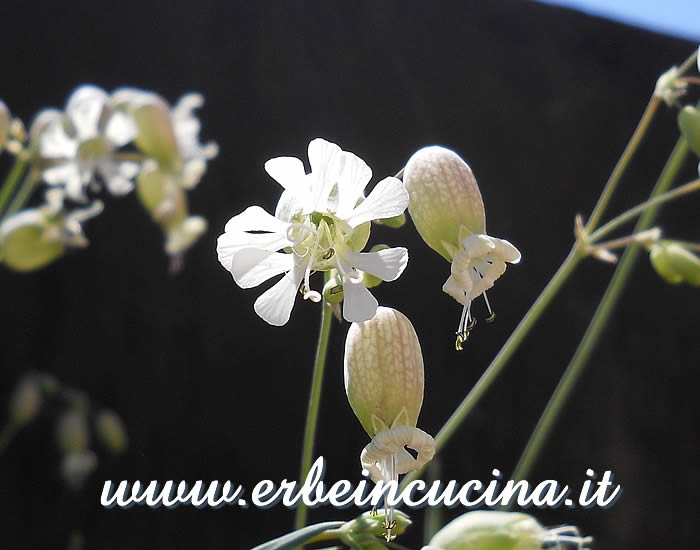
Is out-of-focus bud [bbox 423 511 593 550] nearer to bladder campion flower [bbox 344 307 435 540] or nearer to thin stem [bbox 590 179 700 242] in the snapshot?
bladder campion flower [bbox 344 307 435 540]

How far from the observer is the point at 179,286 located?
215cm

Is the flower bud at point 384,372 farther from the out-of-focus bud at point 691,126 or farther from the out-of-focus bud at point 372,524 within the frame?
the out-of-focus bud at point 691,126

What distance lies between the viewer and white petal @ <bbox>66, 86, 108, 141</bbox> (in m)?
0.88

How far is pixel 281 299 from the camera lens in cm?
54

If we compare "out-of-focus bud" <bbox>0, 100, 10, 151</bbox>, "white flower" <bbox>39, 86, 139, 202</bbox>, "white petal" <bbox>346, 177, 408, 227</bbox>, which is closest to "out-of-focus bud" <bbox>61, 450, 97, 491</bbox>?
"white flower" <bbox>39, 86, 139, 202</bbox>

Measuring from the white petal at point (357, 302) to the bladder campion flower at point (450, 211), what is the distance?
0.24 feet

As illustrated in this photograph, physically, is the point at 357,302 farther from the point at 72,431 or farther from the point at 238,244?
the point at 72,431

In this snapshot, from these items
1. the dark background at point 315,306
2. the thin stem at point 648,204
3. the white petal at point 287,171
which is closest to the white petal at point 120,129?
the white petal at point 287,171

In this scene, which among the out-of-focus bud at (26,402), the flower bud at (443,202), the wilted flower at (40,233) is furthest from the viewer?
the out-of-focus bud at (26,402)

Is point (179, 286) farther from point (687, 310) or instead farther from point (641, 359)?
point (687, 310)

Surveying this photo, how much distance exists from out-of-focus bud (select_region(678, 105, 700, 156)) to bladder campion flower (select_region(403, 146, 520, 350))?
10.5 inches

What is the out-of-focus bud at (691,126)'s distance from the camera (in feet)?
2.38

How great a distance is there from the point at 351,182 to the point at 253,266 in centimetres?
9

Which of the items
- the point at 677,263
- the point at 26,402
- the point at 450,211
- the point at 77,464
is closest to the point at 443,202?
the point at 450,211
